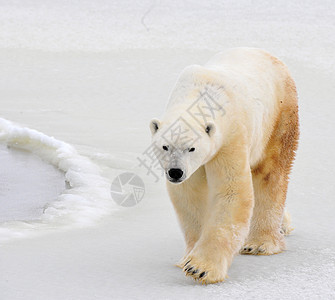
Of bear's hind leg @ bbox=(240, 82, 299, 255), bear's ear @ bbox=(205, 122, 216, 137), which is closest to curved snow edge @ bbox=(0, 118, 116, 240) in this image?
bear's hind leg @ bbox=(240, 82, 299, 255)

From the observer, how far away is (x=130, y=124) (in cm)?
676

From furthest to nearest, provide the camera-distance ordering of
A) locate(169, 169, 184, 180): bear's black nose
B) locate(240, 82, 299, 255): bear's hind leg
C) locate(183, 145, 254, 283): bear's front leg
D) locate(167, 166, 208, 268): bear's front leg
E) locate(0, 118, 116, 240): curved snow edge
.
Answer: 1. locate(0, 118, 116, 240): curved snow edge
2. locate(240, 82, 299, 255): bear's hind leg
3. locate(167, 166, 208, 268): bear's front leg
4. locate(183, 145, 254, 283): bear's front leg
5. locate(169, 169, 184, 180): bear's black nose

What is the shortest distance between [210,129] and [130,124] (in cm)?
365

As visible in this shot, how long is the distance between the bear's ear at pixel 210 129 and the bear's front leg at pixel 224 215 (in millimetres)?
217

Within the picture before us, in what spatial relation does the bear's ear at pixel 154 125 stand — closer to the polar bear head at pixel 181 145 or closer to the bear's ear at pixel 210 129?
the polar bear head at pixel 181 145

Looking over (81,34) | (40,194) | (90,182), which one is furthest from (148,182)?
(81,34)

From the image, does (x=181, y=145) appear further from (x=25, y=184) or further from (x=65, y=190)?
(x=25, y=184)

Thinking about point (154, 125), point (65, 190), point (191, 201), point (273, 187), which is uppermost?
point (154, 125)

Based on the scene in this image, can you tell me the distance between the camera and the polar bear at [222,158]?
312 cm

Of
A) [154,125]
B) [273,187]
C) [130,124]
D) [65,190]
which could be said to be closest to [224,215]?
[154,125]

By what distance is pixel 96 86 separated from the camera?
798 cm

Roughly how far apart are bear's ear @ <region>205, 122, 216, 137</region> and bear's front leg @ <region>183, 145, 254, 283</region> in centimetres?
22

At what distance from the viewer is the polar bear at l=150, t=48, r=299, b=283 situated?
312 cm

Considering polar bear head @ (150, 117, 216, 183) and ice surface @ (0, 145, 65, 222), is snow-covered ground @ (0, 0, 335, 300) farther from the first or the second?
polar bear head @ (150, 117, 216, 183)
